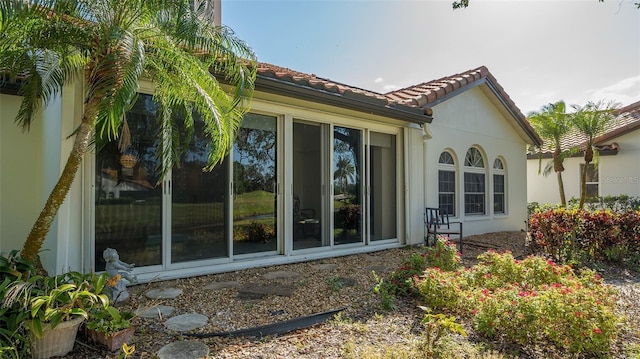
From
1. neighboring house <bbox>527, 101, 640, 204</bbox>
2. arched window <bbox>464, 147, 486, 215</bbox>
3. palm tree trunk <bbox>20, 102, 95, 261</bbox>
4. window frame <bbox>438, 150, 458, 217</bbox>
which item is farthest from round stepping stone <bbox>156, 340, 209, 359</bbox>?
neighboring house <bbox>527, 101, 640, 204</bbox>

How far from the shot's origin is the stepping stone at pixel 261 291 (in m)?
4.85

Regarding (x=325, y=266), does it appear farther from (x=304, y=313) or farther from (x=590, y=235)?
(x=590, y=235)

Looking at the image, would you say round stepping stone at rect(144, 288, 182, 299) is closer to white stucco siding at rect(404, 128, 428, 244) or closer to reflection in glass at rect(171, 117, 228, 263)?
reflection in glass at rect(171, 117, 228, 263)

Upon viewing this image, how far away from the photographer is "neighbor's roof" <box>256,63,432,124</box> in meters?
5.85

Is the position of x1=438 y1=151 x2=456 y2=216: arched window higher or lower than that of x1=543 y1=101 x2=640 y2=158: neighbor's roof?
lower

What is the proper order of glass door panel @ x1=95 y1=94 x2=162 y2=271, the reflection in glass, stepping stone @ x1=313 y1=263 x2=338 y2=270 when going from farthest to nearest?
stepping stone @ x1=313 y1=263 x2=338 y2=270 → the reflection in glass → glass door panel @ x1=95 y1=94 x2=162 y2=271

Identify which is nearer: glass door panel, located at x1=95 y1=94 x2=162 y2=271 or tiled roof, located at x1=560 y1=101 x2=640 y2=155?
glass door panel, located at x1=95 y1=94 x2=162 y2=271

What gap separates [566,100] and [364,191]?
36.7ft

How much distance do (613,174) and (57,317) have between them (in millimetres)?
19485

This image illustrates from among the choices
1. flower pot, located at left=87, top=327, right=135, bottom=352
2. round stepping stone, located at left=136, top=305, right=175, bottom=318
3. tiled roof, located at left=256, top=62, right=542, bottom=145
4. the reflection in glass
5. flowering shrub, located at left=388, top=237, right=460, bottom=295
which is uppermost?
tiled roof, located at left=256, top=62, right=542, bottom=145

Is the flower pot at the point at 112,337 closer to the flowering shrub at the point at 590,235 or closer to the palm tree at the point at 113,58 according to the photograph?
the palm tree at the point at 113,58

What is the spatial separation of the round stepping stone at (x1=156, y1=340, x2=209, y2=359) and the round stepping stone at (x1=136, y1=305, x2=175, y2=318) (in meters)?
0.81

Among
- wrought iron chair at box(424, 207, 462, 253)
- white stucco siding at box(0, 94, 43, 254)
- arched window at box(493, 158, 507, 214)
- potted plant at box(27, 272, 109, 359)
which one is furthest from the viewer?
arched window at box(493, 158, 507, 214)

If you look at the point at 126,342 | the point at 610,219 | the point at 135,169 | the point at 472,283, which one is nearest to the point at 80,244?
the point at 135,169
